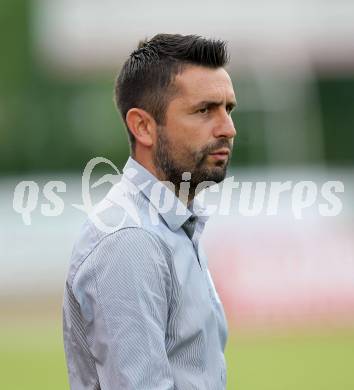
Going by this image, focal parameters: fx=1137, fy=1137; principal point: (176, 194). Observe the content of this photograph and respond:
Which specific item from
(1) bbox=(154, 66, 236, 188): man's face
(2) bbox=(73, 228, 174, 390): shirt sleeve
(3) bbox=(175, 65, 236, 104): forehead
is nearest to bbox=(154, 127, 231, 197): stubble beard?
(1) bbox=(154, 66, 236, 188): man's face

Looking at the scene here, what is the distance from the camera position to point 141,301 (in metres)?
2.81

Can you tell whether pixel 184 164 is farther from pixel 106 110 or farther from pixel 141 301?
pixel 106 110

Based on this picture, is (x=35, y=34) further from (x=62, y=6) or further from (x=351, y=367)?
(x=351, y=367)

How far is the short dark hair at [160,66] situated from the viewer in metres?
3.21

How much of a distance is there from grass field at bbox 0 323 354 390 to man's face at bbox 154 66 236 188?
20.4 ft

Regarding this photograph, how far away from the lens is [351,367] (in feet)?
32.9

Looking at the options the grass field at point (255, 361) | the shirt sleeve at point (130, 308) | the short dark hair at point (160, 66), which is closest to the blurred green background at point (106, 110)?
the grass field at point (255, 361)

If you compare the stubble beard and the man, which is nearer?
the man

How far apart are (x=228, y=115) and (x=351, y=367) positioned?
7.14 metres

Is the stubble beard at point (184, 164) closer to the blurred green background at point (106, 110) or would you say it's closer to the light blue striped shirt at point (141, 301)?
the light blue striped shirt at point (141, 301)

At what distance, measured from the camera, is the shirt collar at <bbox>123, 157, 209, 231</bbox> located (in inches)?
122

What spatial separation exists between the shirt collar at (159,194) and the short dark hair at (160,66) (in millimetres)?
124

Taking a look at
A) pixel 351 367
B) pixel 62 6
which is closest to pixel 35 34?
pixel 62 6

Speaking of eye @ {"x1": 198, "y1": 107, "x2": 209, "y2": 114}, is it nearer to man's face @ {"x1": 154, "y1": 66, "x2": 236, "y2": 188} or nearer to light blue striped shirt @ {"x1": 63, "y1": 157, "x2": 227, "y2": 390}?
man's face @ {"x1": 154, "y1": 66, "x2": 236, "y2": 188}
